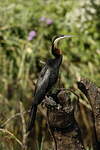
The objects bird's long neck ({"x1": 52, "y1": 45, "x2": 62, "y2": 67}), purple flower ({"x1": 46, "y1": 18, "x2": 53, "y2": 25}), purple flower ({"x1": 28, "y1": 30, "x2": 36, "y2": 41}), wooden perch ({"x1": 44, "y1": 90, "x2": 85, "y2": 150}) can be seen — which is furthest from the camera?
purple flower ({"x1": 46, "y1": 18, "x2": 53, "y2": 25})

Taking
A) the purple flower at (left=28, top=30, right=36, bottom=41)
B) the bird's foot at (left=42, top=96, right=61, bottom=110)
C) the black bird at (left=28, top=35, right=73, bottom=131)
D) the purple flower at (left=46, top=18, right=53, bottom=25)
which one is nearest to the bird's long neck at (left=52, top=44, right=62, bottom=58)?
the black bird at (left=28, top=35, right=73, bottom=131)

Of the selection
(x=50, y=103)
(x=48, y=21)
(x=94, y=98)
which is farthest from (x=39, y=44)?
(x=94, y=98)

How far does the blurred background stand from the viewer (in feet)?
20.0

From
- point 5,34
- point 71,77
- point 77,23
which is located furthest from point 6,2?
point 71,77

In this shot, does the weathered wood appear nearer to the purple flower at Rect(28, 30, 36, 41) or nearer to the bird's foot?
the bird's foot

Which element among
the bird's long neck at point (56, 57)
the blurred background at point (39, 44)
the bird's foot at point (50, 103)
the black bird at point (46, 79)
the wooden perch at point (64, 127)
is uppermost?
the blurred background at point (39, 44)

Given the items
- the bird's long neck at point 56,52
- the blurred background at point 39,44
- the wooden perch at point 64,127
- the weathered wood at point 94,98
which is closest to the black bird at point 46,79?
the bird's long neck at point 56,52

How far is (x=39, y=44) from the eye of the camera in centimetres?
638

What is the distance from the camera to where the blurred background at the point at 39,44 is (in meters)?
6.10

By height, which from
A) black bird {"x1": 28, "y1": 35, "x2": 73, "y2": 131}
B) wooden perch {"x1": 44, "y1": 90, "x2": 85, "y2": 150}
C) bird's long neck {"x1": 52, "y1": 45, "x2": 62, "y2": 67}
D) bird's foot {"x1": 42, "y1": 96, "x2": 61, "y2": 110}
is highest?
bird's long neck {"x1": 52, "y1": 45, "x2": 62, "y2": 67}

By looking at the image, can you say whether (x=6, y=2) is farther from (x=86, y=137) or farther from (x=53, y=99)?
(x=53, y=99)

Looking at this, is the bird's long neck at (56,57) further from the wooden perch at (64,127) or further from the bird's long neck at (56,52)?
the wooden perch at (64,127)

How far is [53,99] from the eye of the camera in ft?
11.0

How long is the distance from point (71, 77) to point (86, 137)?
2.59 ft
